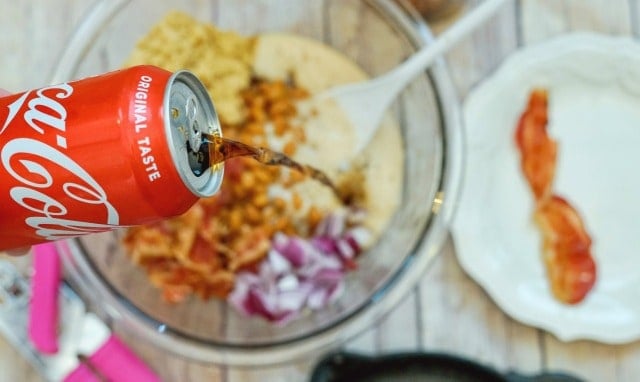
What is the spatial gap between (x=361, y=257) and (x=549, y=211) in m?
0.28

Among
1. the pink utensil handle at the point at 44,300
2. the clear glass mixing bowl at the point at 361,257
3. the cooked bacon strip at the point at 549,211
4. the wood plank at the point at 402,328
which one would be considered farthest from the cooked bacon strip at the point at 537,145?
the pink utensil handle at the point at 44,300

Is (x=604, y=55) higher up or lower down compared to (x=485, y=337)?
higher up

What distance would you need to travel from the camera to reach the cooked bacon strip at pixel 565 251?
1056 millimetres

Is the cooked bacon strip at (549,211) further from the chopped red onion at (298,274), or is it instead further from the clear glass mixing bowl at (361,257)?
the chopped red onion at (298,274)

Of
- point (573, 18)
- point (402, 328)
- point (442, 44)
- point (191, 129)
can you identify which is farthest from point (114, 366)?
point (573, 18)

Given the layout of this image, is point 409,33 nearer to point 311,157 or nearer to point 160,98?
point 311,157

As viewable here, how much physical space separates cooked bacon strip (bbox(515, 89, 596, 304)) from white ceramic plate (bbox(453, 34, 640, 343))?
1 centimetres

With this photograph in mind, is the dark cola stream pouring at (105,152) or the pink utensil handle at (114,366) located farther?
the pink utensil handle at (114,366)

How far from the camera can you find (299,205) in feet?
3.39

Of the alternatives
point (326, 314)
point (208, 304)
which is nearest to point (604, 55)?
point (326, 314)

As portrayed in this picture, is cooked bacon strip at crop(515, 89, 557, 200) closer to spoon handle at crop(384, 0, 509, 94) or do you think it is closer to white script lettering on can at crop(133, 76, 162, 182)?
spoon handle at crop(384, 0, 509, 94)

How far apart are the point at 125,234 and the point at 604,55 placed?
2.33 feet

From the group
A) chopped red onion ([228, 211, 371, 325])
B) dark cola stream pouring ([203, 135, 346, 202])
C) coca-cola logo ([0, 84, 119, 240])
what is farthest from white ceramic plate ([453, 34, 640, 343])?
coca-cola logo ([0, 84, 119, 240])

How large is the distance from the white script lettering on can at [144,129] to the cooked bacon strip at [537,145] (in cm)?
64
